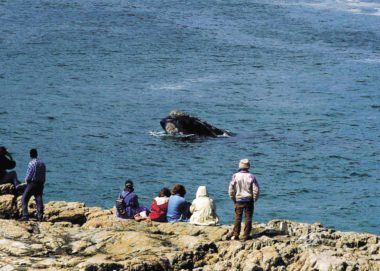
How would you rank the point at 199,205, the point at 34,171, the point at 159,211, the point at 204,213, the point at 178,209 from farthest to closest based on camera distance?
the point at 34,171 → the point at 159,211 → the point at 178,209 → the point at 199,205 → the point at 204,213

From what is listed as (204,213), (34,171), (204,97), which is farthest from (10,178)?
(204,97)

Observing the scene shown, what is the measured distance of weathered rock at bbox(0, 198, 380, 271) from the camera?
2222 centimetres

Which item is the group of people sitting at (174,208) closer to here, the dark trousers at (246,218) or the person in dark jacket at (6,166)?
the dark trousers at (246,218)

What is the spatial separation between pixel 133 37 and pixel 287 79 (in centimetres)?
Result: 2270

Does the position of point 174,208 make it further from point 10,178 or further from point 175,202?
point 10,178

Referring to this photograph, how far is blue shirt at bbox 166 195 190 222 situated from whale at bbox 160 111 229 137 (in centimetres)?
4130

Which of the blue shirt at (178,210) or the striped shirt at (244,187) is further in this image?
the blue shirt at (178,210)

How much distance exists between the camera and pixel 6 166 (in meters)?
29.1

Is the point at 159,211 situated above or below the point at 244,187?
below

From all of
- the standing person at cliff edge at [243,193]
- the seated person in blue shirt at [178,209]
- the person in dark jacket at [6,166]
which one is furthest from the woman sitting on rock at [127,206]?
the standing person at cliff edge at [243,193]

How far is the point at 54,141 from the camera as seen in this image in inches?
2562

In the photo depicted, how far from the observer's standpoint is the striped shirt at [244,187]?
81.1 ft

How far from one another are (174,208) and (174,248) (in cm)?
343

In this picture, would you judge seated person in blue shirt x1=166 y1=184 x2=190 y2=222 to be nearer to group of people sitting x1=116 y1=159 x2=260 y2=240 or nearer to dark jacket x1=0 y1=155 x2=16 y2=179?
group of people sitting x1=116 y1=159 x2=260 y2=240
